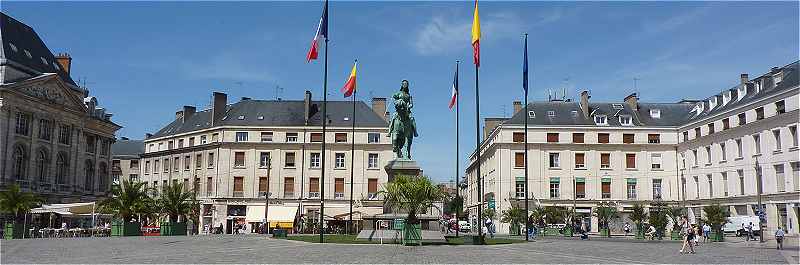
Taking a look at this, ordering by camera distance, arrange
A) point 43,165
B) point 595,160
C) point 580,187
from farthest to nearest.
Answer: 1. point 595,160
2. point 580,187
3. point 43,165

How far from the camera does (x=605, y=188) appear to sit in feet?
194

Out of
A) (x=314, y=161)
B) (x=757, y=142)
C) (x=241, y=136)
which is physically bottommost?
(x=314, y=161)

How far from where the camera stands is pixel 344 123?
61.3 meters

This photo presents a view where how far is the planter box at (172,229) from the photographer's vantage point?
40144 millimetres

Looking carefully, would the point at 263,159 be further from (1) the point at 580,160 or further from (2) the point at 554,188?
(1) the point at 580,160

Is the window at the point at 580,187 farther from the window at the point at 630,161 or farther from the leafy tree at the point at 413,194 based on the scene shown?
the leafy tree at the point at 413,194

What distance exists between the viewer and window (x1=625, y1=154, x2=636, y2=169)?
195 ft

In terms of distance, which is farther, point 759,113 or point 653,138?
point 653,138

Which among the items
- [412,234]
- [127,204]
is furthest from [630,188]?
[127,204]

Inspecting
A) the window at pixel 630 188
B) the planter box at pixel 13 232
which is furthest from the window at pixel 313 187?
the planter box at pixel 13 232

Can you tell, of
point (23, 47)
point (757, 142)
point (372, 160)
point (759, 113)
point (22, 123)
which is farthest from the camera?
point (372, 160)

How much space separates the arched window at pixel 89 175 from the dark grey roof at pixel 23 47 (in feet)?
27.8

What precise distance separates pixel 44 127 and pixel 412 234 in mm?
43090

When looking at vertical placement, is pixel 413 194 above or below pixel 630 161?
below
